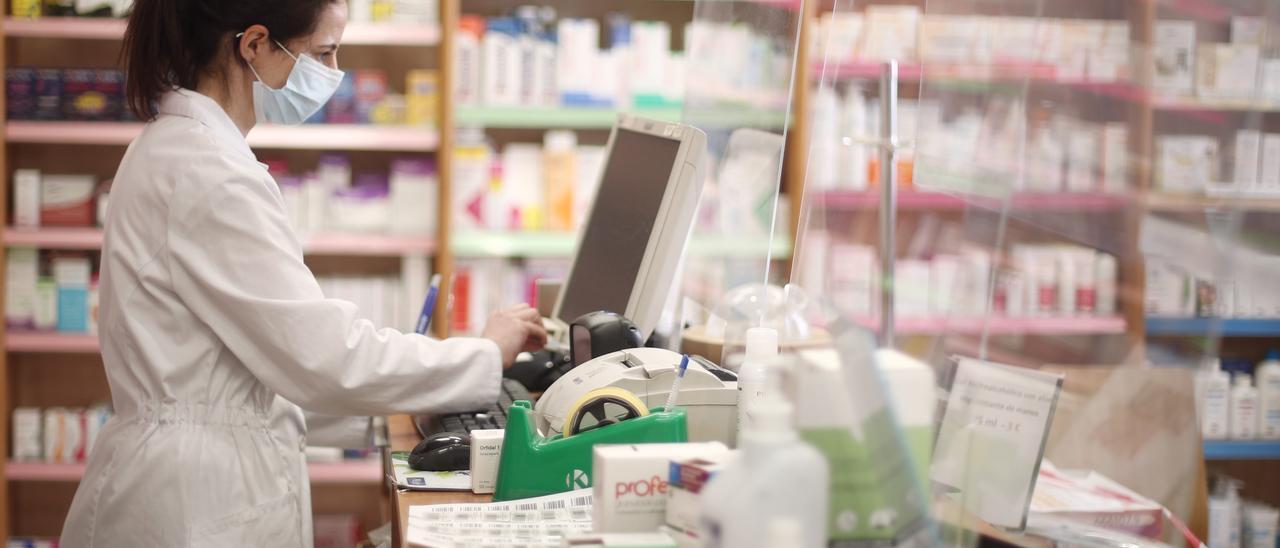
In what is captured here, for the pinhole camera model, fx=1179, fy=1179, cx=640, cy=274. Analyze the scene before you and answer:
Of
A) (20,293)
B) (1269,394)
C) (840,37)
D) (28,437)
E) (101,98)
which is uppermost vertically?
(840,37)

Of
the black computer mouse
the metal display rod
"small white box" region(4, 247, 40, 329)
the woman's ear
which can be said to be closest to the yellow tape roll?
the black computer mouse

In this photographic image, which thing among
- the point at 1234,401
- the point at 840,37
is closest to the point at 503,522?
the point at 1234,401

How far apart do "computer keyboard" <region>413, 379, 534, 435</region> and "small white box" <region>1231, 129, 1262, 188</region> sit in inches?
38.2

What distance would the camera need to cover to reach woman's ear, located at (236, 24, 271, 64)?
1729 millimetres

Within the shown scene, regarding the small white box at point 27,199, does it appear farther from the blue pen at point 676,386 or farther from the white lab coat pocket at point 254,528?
the blue pen at point 676,386

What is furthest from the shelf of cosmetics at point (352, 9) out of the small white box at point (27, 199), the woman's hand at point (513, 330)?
the woman's hand at point (513, 330)

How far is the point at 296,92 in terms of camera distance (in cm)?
184

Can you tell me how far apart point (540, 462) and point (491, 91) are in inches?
98.1

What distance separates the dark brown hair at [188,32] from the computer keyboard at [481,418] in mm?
621

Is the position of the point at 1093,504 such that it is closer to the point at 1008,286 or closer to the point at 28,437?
the point at 1008,286

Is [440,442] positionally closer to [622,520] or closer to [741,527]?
[622,520]

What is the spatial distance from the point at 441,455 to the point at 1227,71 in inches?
39.9

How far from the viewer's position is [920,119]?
1375 mm

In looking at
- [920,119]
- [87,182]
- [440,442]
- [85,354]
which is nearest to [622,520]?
[440,442]
